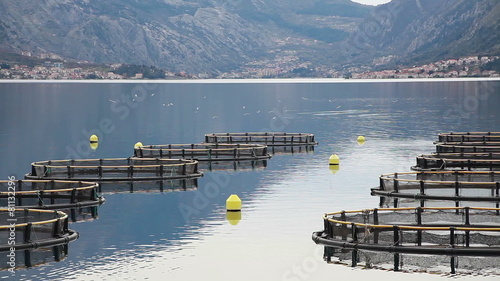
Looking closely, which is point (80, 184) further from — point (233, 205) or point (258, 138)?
point (258, 138)

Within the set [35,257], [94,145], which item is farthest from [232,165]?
[35,257]

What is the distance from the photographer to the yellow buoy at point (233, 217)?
6103 cm

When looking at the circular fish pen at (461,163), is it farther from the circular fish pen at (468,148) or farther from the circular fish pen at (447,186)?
the circular fish pen at (447,186)

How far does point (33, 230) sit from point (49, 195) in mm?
A: 13051

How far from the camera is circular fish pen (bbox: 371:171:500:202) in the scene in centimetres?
6138

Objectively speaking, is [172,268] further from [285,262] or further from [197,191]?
[197,191]

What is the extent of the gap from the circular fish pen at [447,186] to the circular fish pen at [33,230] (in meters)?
24.0

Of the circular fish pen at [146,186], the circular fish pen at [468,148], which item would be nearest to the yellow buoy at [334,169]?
the circular fish pen at [468,148]

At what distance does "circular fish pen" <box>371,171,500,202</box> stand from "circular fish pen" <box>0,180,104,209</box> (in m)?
19.7

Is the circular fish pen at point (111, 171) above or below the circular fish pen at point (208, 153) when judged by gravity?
below

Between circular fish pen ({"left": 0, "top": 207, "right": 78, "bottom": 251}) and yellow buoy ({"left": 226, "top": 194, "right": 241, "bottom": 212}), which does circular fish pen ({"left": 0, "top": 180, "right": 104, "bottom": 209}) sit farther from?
yellow buoy ({"left": 226, "top": 194, "right": 241, "bottom": 212})

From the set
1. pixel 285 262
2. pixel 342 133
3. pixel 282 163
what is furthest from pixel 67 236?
pixel 342 133

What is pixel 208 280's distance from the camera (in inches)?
1791

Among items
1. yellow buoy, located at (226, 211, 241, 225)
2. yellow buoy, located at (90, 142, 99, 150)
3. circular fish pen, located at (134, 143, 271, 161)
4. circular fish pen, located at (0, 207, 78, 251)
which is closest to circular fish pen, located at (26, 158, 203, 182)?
yellow buoy, located at (226, 211, 241, 225)
